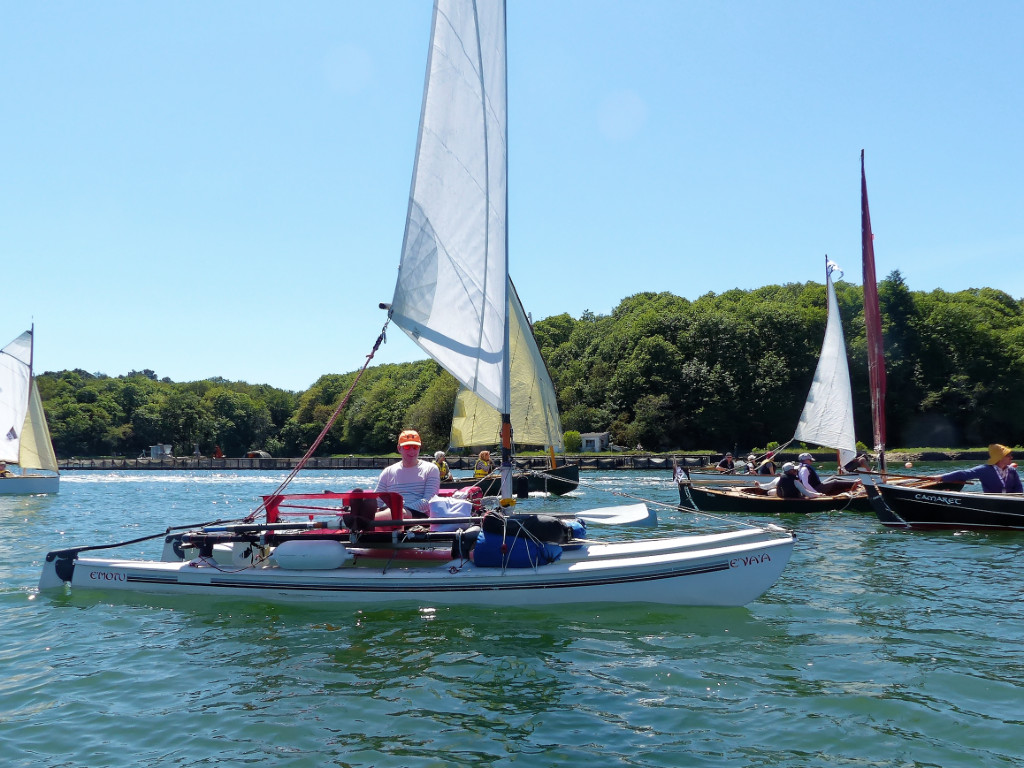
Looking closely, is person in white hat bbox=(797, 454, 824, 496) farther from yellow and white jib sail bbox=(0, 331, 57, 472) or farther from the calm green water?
yellow and white jib sail bbox=(0, 331, 57, 472)

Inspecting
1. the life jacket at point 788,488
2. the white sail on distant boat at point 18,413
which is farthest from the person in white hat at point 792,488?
the white sail on distant boat at point 18,413

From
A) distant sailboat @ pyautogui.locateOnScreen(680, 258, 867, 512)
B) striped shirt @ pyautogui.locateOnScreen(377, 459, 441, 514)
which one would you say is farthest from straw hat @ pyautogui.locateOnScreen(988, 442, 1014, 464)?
striped shirt @ pyautogui.locateOnScreen(377, 459, 441, 514)

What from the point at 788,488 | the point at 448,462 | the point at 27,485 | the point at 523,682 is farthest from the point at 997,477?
the point at 448,462

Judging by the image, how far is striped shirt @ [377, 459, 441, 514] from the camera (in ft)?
36.8

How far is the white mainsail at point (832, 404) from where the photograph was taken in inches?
1134

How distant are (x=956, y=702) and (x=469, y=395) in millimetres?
28818

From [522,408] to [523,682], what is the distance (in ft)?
88.1

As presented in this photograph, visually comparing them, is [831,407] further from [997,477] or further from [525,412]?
[525,412]

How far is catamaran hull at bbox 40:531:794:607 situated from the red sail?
1910 cm

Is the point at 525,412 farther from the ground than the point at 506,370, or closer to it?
farther from the ground

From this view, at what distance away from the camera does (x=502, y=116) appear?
10953 millimetres

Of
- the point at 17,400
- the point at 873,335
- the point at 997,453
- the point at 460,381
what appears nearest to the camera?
Answer: the point at 460,381

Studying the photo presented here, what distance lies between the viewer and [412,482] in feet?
36.9

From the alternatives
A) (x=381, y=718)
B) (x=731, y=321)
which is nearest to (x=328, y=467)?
(x=731, y=321)
